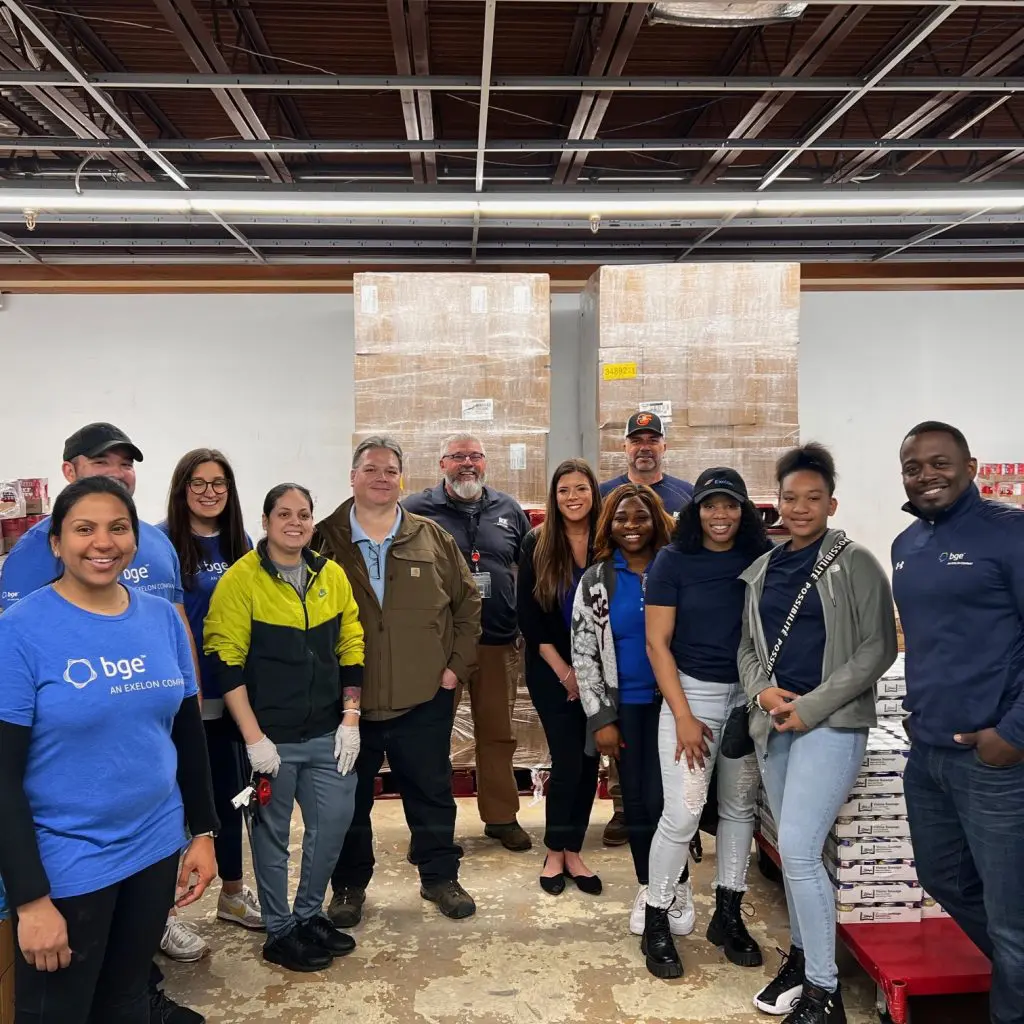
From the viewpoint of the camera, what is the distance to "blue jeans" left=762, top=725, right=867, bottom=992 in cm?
239

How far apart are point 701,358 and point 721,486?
2104 millimetres

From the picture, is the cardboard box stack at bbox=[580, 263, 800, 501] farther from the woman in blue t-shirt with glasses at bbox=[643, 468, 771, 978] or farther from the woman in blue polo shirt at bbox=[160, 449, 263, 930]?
the woman in blue polo shirt at bbox=[160, 449, 263, 930]

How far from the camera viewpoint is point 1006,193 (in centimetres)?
398

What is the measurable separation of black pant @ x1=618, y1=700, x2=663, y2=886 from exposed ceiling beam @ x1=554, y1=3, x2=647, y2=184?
2.45 m

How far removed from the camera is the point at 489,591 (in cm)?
371

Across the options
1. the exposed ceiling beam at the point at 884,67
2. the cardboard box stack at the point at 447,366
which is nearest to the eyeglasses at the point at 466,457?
the cardboard box stack at the point at 447,366

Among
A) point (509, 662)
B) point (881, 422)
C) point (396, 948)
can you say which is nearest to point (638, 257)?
point (881, 422)

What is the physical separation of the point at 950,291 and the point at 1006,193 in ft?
7.24

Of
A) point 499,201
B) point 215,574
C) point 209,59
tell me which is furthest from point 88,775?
point 499,201

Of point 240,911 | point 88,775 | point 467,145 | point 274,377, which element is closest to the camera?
point 88,775

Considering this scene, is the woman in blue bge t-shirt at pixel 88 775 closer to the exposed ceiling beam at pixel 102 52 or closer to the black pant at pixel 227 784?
the black pant at pixel 227 784

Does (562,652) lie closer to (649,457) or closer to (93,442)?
(649,457)

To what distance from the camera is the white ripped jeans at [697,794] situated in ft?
8.93

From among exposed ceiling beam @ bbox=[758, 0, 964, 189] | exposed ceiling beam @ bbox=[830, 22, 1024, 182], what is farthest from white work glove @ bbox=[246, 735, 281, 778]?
exposed ceiling beam @ bbox=[830, 22, 1024, 182]
